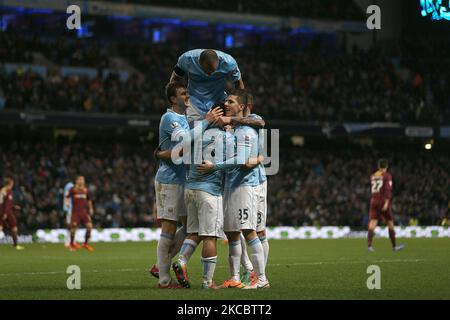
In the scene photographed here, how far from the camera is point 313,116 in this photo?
152 ft

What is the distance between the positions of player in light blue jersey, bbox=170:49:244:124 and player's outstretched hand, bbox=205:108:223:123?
3.22 feet

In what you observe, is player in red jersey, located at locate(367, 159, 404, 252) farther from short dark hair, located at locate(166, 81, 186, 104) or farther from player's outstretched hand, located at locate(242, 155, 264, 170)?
short dark hair, located at locate(166, 81, 186, 104)

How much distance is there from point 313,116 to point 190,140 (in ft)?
113


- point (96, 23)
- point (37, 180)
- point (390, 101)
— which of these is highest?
point (96, 23)

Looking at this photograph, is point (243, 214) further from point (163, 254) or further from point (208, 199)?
point (163, 254)

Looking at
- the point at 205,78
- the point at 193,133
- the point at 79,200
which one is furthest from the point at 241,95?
the point at 79,200

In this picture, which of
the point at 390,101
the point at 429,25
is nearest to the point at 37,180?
the point at 429,25

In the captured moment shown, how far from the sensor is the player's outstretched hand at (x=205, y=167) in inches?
479

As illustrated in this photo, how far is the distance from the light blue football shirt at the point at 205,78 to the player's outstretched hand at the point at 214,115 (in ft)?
3.41

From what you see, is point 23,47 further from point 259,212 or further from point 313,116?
point 259,212

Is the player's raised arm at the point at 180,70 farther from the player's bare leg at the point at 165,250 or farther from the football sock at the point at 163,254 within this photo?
the football sock at the point at 163,254

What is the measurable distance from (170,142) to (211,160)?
84 cm
